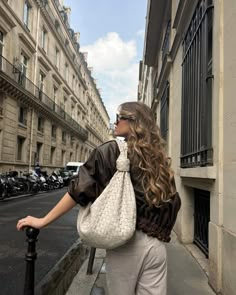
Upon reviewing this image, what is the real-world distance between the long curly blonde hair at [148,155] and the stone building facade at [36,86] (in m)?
19.4

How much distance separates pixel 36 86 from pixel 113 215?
26.8 metres

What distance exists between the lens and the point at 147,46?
15445mm

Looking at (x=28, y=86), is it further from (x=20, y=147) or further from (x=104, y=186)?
(x=104, y=186)

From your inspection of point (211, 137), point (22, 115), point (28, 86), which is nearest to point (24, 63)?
point (28, 86)

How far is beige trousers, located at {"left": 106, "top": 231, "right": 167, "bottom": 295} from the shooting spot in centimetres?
173

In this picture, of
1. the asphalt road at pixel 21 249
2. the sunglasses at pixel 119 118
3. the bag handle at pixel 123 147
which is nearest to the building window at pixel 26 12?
the asphalt road at pixel 21 249

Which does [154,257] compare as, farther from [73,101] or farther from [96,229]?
[73,101]

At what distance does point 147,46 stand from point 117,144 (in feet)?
47.5

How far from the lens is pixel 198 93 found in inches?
195

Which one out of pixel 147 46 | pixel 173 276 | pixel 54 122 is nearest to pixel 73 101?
pixel 54 122

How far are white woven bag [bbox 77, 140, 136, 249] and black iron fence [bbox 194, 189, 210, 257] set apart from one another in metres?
3.60

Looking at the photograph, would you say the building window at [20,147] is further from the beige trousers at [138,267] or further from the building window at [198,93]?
the beige trousers at [138,267]

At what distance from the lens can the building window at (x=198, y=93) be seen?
4.38 m

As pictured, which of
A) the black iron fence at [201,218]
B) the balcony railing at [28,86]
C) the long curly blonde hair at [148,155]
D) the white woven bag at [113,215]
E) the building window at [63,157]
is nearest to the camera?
the white woven bag at [113,215]
